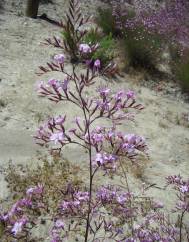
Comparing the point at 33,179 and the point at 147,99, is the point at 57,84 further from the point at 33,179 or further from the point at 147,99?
the point at 147,99

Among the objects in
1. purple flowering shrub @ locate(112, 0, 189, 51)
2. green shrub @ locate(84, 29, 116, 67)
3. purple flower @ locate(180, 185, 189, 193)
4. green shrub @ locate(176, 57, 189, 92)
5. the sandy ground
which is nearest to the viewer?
purple flower @ locate(180, 185, 189, 193)

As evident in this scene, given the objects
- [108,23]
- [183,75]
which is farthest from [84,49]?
[108,23]

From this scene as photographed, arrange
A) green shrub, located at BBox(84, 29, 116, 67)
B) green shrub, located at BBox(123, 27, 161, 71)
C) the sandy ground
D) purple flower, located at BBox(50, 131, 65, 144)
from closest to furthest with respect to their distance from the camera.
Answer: purple flower, located at BBox(50, 131, 65, 144) < the sandy ground < green shrub, located at BBox(84, 29, 116, 67) < green shrub, located at BBox(123, 27, 161, 71)

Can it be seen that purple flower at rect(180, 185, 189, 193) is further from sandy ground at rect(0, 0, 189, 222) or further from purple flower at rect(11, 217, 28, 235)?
sandy ground at rect(0, 0, 189, 222)

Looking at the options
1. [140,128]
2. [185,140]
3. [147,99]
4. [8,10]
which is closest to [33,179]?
[140,128]

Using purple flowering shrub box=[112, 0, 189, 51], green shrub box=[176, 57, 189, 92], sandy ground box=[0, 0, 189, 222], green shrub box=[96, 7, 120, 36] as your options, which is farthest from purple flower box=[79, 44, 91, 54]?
green shrub box=[96, 7, 120, 36]

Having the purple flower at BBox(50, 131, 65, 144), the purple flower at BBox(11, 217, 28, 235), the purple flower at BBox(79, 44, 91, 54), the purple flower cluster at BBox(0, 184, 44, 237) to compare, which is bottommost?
the purple flower cluster at BBox(0, 184, 44, 237)
